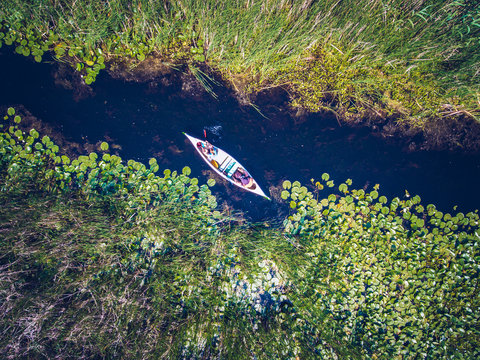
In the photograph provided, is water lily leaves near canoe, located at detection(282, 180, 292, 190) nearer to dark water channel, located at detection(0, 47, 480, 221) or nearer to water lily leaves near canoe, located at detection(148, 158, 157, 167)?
dark water channel, located at detection(0, 47, 480, 221)

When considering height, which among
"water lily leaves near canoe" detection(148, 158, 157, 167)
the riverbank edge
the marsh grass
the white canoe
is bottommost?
the marsh grass

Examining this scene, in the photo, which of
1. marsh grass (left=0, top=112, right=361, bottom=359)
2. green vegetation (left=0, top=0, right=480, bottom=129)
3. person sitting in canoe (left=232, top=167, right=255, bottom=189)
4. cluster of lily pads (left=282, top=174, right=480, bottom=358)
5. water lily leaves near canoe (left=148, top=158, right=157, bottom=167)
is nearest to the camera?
marsh grass (left=0, top=112, right=361, bottom=359)

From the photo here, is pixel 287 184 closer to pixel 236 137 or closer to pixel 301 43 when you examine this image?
pixel 236 137

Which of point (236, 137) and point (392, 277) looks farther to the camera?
point (236, 137)

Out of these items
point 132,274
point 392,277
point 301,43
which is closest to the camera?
point 132,274

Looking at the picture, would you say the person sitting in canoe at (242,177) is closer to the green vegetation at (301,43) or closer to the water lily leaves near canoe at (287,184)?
the water lily leaves near canoe at (287,184)

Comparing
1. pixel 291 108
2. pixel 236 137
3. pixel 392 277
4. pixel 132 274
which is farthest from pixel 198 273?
pixel 291 108

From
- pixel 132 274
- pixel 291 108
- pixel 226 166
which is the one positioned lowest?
pixel 132 274

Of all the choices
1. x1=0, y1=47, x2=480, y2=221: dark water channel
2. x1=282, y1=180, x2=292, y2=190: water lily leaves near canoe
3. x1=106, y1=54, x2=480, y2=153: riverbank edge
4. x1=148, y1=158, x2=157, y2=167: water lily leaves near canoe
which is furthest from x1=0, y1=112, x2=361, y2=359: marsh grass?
x1=106, y1=54, x2=480, y2=153: riverbank edge
